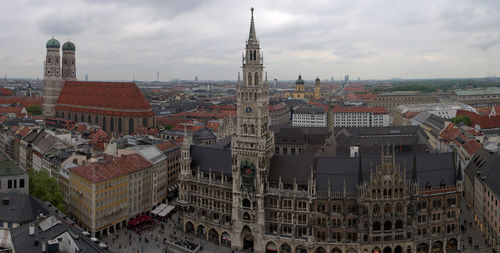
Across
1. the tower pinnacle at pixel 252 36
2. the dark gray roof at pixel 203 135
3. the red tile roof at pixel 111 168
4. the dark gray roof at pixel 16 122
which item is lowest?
the red tile roof at pixel 111 168

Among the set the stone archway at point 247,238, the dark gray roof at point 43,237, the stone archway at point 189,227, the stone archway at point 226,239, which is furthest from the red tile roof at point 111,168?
the stone archway at point 247,238

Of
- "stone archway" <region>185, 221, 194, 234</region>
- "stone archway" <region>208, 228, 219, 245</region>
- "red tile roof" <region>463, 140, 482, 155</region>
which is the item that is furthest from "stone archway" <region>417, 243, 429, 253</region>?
"red tile roof" <region>463, 140, 482, 155</region>

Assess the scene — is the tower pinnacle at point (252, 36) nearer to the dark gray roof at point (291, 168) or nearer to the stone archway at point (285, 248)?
the dark gray roof at point (291, 168)

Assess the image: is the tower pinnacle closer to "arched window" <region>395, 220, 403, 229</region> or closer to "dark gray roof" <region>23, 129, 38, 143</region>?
"arched window" <region>395, 220, 403, 229</region>

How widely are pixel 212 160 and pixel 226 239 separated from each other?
18.7 m

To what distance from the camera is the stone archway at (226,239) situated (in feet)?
319

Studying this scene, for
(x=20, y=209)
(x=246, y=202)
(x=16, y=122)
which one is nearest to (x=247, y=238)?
(x=246, y=202)

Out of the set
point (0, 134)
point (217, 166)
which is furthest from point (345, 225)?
point (0, 134)

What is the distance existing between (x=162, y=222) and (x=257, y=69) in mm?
46719

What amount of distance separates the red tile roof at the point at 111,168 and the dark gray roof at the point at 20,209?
18184mm

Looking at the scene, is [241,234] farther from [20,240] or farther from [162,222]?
[20,240]

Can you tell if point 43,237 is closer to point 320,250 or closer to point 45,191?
point 45,191

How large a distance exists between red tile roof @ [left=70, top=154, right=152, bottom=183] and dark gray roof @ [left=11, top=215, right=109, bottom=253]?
28.2m

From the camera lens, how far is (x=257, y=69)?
9419 cm
